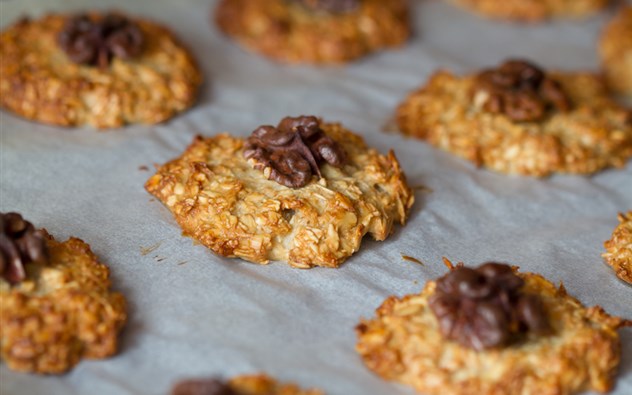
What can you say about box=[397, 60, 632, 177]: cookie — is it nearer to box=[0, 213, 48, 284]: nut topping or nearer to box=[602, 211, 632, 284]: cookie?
box=[602, 211, 632, 284]: cookie

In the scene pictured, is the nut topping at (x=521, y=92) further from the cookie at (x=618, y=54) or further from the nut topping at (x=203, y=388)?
the nut topping at (x=203, y=388)

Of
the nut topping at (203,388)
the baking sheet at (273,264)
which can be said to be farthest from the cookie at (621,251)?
the nut topping at (203,388)

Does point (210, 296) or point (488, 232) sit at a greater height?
point (488, 232)

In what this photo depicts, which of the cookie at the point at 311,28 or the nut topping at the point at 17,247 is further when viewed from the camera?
the cookie at the point at 311,28

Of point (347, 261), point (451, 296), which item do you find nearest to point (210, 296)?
point (347, 261)

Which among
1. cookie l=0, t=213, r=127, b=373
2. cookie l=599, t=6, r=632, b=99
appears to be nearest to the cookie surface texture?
cookie l=0, t=213, r=127, b=373

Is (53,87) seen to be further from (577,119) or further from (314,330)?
(577,119)
